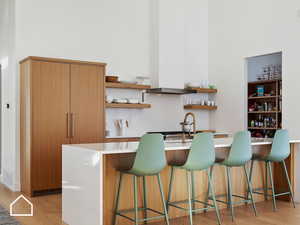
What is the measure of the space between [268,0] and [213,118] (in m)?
2.64

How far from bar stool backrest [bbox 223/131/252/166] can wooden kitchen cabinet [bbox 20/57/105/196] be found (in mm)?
2441

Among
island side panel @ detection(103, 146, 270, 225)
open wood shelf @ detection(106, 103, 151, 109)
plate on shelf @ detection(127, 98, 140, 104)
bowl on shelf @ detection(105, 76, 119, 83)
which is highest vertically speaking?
bowl on shelf @ detection(105, 76, 119, 83)

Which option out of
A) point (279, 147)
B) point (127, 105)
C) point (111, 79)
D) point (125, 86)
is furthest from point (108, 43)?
point (279, 147)

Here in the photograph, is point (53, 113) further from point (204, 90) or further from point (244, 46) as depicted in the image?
point (244, 46)

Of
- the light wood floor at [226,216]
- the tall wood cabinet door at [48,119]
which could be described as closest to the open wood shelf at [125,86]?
the tall wood cabinet door at [48,119]

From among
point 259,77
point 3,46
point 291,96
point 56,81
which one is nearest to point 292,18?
point 291,96

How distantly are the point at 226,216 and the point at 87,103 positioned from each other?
9.18 ft

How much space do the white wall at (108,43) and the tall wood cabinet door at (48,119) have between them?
617mm

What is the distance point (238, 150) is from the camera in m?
4.27

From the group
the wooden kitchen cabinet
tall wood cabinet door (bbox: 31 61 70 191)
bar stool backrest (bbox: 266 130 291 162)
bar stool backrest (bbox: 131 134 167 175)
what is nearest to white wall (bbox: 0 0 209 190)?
the wooden kitchen cabinet

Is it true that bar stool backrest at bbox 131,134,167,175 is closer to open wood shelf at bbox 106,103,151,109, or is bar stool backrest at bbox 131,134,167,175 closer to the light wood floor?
the light wood floor

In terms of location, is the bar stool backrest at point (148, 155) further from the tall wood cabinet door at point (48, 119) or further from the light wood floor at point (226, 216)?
the tall wood cabinet door at point (48, 119)

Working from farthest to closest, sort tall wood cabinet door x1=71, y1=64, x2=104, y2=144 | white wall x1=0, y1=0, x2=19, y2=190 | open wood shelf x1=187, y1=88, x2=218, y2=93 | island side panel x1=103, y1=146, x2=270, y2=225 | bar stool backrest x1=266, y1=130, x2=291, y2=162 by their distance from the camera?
open wood shelf x1=187, y1=88, x2=218, y2=93 < white wall x1=0, y1=0, x2=19, y2=190 < tall wood cabinet door x1=71, y1=64, x2=104, y2=144 < bar stool backrest x1=266, y1=130, x2=291, y2=162 < island side panel x1=103, y1=146, x2=270, y2=225

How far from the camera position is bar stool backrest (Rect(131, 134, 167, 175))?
11.6 ft
